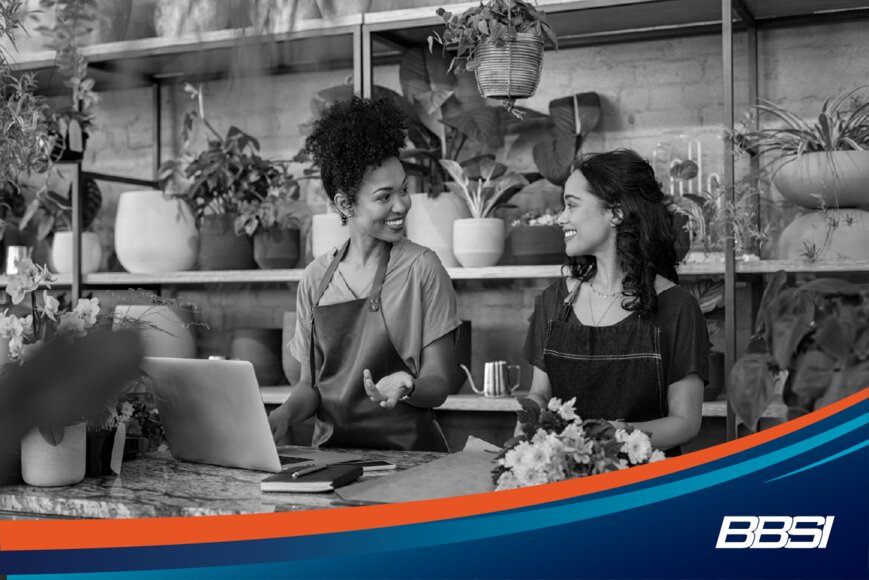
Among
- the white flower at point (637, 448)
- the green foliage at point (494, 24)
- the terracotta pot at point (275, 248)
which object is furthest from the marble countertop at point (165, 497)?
the terracotta pot at point (275, 248)

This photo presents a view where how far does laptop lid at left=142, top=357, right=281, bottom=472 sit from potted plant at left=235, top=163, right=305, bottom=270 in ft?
6.42

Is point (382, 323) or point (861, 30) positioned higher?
point (861, 30)

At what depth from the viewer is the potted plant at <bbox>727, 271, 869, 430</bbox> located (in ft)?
2.98

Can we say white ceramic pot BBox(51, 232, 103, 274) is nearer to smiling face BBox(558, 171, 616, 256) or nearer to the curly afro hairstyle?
the curly afro hairstyle

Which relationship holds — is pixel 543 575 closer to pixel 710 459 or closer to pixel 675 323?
pixel 710 459

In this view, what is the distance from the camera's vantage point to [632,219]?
2.32 m

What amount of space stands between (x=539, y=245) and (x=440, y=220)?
0.38 meters

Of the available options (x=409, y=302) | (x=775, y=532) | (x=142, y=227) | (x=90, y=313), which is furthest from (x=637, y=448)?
(x=142, y=227)

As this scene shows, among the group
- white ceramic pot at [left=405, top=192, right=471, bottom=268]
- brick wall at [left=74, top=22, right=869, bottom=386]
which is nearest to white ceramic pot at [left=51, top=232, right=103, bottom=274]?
brick wall at [left=74, top=22, right=869, bottom=386]

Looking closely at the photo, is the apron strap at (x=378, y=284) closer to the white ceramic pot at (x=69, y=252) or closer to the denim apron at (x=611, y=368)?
the denim apron at (x=611, y=368)

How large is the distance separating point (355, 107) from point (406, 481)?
123 cm

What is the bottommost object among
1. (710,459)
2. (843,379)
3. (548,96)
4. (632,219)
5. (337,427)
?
(337,427)

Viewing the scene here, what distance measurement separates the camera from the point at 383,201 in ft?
8.04

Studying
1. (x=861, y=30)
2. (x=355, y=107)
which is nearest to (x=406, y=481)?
(x=355, y=107)
